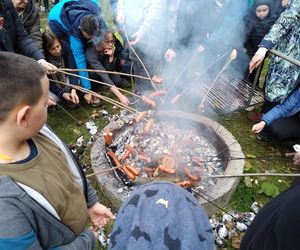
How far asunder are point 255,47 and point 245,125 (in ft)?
4.98

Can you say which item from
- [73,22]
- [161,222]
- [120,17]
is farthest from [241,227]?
[120,17]

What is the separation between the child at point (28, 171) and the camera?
4.50 ft

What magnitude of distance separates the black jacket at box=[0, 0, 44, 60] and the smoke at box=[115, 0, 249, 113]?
1.86 meters

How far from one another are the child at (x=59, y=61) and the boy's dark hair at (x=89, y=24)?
65cm

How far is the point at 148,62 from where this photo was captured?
5.42 meters

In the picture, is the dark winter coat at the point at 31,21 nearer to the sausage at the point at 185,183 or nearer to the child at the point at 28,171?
the sausage at the point at 185,183

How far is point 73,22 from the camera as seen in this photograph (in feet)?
15.1

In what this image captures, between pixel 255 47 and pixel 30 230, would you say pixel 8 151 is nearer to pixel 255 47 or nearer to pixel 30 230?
pixel 30 230

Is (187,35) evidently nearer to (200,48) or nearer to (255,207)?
(200,48)

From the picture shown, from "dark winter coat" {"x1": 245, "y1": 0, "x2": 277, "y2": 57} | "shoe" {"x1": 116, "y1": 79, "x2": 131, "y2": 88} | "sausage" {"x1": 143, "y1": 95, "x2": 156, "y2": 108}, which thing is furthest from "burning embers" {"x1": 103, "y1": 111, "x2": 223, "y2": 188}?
"dark winter coat" {"x1": 245, "y1": 0, "x2": 277, "y2": 57}

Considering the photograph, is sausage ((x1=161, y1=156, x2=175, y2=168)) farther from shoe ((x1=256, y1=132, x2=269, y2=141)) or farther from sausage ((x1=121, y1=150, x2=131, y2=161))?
shoe ((x1=256, y1=132, x2=269, y2=141))

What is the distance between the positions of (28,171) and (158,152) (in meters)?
2.37

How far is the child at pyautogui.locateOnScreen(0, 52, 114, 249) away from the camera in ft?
4.50

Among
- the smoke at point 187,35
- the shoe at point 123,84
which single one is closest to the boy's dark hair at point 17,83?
the smoke at point 187,35
